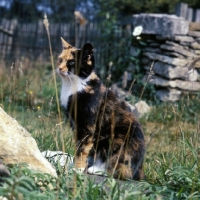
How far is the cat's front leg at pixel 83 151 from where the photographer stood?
13.9 ft

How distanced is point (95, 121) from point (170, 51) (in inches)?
222

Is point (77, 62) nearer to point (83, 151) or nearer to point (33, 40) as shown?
point (83, 151)

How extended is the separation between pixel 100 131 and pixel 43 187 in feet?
3.87

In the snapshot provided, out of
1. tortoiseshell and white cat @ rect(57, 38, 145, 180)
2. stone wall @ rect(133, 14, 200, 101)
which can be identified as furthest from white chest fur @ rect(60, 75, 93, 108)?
stone wall @ rect(133, 14, 200, 101)

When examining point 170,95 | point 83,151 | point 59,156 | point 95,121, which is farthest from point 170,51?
point 59,156

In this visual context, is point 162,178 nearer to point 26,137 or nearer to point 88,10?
point 26,137

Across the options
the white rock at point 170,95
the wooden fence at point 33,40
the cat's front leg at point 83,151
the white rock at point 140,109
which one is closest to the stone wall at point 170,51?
the white rock at point 170,95

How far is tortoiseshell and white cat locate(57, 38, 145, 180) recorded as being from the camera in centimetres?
427

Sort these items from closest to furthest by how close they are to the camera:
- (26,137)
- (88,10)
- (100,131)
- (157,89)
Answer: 1. (26,137)
2. (100,131)
3. (157,89)
4. (88,10)

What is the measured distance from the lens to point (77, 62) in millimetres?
4727

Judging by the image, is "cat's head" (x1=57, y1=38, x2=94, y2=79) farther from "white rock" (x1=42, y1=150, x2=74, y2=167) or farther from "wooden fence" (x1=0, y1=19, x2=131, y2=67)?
"wooden fence" (x1=0, y1=19, x2=131, y2=67)

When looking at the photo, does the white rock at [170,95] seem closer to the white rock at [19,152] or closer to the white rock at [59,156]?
the white rock at [59,156]

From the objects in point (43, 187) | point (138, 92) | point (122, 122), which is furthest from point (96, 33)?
point (43, 187)

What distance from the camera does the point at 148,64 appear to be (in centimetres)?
1006
